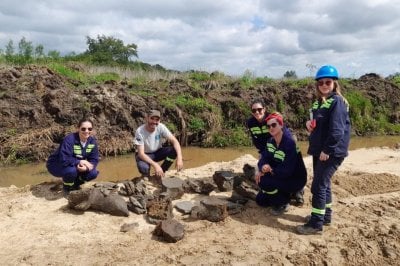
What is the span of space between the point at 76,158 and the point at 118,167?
375cm

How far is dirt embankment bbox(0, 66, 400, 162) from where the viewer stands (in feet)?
35.1

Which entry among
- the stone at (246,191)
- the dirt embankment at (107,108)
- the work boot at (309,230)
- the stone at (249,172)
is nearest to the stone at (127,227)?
the stone at (246,191)

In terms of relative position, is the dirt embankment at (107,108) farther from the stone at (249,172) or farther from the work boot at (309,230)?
the work boot at (309,230)

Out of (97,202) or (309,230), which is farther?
(97,202)

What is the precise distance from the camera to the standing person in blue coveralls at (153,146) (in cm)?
656

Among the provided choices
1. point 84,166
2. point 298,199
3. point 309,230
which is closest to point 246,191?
point 298,199

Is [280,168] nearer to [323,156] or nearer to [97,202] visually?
[323,156]

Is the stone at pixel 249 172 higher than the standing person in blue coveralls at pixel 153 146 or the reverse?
Answer: the reverse

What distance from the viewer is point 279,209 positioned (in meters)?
5.55

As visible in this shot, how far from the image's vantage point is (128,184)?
6.11 meters

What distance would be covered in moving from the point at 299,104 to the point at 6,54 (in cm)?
1415

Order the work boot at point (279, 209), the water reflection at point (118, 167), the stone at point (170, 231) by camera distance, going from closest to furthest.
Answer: the stone at point (170, 231)
the work boot at point (279, 209)
the water reflection at point (118, 167)

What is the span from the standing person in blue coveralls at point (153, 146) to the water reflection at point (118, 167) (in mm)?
2005

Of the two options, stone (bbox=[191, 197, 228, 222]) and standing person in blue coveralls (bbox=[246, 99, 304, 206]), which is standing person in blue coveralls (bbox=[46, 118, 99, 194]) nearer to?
stone (bbox=[191, 197, 228, 222])
